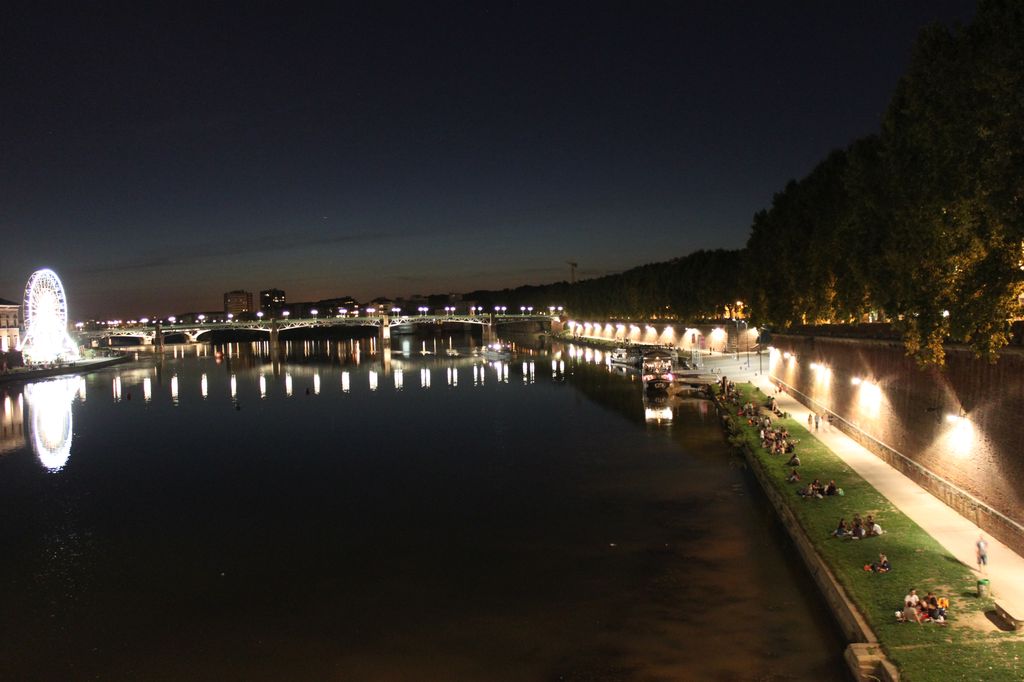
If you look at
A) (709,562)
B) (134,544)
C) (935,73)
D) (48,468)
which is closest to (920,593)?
(709,562)

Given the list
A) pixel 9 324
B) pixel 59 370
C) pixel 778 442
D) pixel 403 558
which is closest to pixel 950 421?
pixel 778 442

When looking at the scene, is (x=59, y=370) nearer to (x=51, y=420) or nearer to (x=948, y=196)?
(x=51, y=420)

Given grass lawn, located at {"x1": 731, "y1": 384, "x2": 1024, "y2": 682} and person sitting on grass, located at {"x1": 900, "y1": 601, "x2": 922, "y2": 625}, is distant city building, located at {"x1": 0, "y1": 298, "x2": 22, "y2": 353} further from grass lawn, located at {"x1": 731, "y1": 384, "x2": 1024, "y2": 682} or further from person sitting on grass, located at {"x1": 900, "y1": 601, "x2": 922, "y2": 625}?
person sitting on grass, located at {"x1": 900, "y1": 601, "x2": 922, "y2": 625}

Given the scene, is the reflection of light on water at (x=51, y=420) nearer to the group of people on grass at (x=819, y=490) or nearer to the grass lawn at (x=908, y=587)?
the group of people on grass at (x=819, y=490)

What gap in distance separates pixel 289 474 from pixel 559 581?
715 inches

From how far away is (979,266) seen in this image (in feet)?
56.3

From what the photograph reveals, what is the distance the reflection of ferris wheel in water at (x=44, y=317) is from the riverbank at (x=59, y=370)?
2997mm

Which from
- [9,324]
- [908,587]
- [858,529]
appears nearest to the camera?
[908,587]

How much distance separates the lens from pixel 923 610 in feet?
42.9

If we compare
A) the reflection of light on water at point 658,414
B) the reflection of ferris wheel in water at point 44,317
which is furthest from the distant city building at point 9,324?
the reflection of light on water at point 658,414

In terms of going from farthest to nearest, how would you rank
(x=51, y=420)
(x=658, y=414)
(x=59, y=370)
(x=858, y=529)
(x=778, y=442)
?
(x=59, y=370) < (x=51, y=420) < (x=658, y=414) < (x=778, y=442) < (x=858, y=529)

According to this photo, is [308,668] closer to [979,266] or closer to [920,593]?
[920,593]

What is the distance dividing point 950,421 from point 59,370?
89.2 metres

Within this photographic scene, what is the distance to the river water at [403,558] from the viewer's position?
49.3 ft
